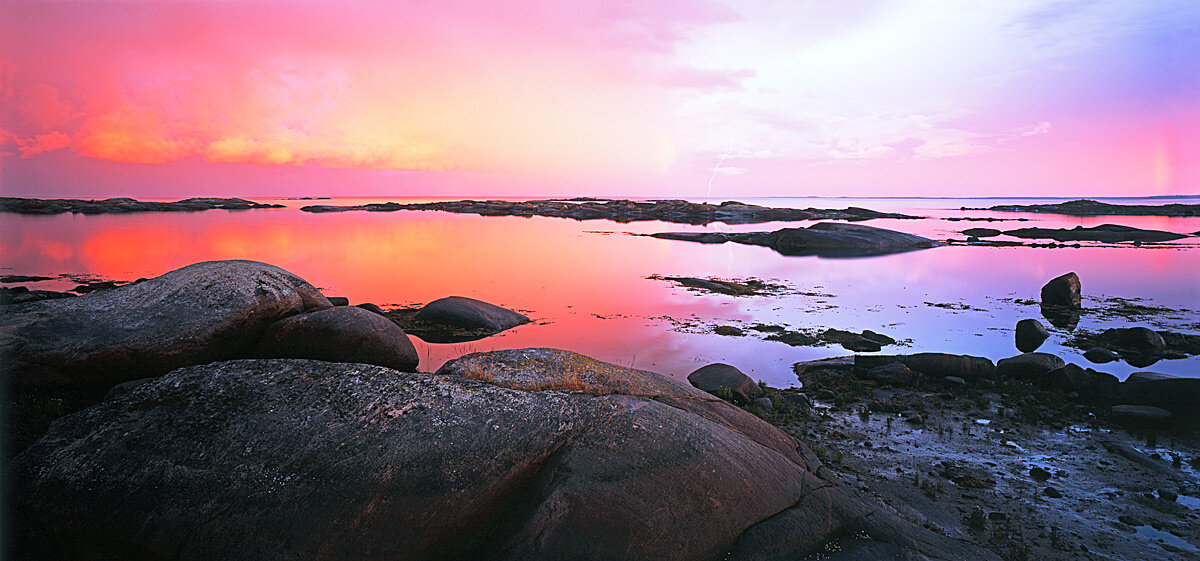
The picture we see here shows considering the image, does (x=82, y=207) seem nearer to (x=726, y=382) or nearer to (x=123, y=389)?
(x=123, y=389)

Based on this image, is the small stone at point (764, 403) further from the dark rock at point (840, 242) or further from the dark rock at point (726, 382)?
the dark rock at point (840, 242)

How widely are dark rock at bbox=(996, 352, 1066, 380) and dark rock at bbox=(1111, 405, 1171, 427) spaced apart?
2.31 meters

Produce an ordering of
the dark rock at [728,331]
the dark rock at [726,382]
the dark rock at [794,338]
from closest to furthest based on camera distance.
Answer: the dark rock at [726,382], the dark rock at [794,338], the dark rock at [728,331]

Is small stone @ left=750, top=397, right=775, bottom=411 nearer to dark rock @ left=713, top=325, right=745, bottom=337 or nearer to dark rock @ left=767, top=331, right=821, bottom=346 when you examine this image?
dark rock @ left=767, top=331, right=821, bottom=346

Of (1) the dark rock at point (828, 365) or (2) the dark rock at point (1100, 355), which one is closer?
(1) the dark rock at point (828, 365)

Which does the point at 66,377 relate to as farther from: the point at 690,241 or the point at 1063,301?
the point at 690,241

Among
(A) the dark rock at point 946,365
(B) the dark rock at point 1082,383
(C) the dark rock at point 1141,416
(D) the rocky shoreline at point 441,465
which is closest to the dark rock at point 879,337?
(A) the dark rock at point 946,365

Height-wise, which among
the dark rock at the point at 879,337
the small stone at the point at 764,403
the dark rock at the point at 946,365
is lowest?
the small stone at the point at 764,403

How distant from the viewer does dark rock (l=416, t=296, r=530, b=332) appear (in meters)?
19.2

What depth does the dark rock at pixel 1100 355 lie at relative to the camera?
637 inches

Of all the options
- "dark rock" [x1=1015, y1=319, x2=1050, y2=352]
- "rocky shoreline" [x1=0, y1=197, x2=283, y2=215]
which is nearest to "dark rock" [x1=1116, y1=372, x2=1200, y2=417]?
"dark rock" [x1=1015, y1=319, x2=1050, y2=352]

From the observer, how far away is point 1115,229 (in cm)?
5853

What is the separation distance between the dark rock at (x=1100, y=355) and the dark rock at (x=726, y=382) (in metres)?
11.3

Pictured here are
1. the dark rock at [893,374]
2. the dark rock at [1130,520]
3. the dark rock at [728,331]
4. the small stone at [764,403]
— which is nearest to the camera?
the dark rock at [1130,520]
